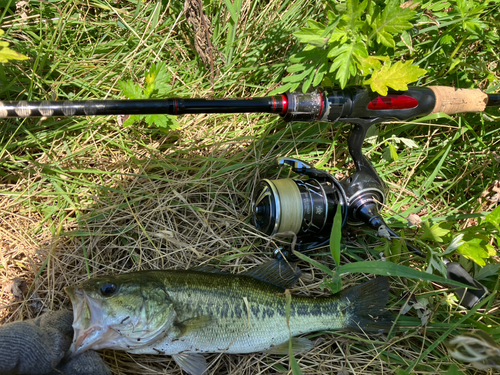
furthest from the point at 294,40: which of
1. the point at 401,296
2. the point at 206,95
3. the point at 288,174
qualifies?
the point at 401,296

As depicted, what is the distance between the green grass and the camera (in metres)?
2.72

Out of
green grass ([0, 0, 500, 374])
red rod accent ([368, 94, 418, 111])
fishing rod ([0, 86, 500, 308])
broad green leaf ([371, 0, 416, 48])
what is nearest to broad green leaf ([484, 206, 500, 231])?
green grass ([0, 0, 500, 374])

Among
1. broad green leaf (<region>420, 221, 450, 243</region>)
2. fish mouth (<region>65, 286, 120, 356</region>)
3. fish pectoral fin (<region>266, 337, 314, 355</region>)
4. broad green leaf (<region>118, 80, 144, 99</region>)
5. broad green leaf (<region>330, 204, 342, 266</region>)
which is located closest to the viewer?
fish mouth (<region>65, 286, 120, 356</region>)

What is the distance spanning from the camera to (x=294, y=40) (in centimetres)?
344

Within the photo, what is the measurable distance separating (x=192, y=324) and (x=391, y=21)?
232 cm

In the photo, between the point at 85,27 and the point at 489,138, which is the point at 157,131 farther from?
the point at 489,138

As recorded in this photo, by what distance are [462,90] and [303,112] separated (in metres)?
1.40

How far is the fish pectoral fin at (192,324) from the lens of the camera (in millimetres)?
2275

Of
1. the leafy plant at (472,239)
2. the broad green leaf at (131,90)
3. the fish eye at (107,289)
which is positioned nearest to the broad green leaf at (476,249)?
the leafy plant at (472,239)

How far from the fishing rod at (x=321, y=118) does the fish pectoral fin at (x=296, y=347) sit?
644 millimetres

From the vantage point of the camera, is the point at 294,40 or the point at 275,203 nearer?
the point at 275,203

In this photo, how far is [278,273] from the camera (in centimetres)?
267

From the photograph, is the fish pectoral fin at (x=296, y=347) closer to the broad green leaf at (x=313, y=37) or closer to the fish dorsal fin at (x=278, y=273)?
the fish dorsal fin at (x=278, y=273)

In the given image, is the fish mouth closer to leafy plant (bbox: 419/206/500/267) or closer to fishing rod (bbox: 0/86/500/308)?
fishing rod (bbox: 0/86/500/308)
